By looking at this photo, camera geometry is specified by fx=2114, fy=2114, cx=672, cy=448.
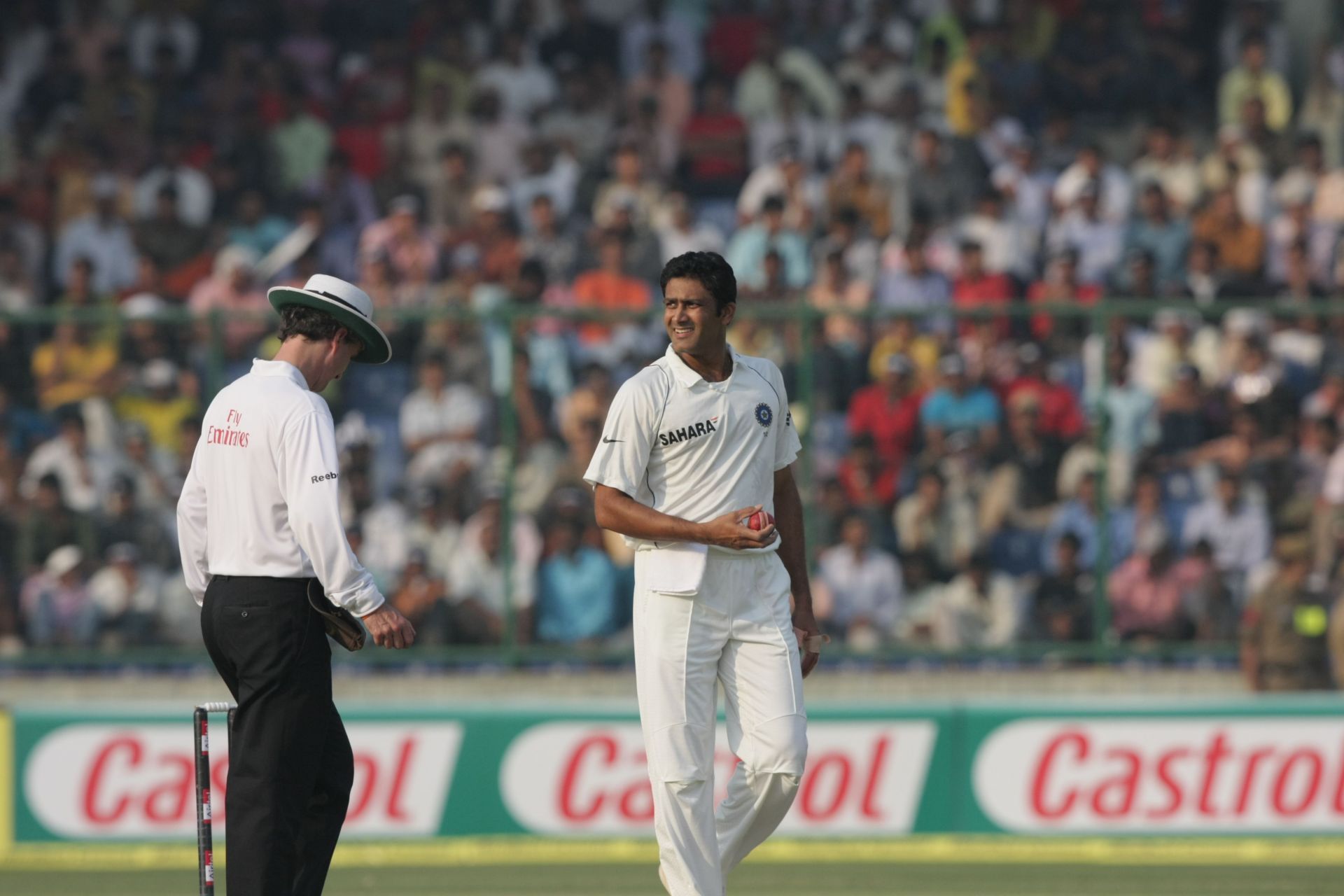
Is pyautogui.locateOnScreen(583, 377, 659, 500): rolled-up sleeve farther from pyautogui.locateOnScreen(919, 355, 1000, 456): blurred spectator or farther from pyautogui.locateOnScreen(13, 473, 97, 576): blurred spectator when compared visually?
pyautogui.locateOnScreen(13, 473, 97, 576): blurred spectator

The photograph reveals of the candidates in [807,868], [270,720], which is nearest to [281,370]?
[270,720]

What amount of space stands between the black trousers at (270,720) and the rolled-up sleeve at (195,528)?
16cm

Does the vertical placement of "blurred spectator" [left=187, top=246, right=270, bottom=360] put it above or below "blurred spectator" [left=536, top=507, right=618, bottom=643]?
above

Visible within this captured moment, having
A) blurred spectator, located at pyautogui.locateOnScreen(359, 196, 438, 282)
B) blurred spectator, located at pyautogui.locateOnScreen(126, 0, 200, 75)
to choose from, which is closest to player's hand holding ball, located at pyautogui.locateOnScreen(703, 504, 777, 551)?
blurred spectator, located at pyautogui.locateOnScreen(359, 196, 438, 282)

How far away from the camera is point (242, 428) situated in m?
6.61

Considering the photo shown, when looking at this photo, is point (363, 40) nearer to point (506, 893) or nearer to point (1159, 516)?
point (1159, 516)

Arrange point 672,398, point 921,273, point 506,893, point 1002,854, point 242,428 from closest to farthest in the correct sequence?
point 242,428 → point 672,398 → point 506,893 → point 1002,854 → point 921,273

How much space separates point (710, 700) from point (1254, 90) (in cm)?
1245

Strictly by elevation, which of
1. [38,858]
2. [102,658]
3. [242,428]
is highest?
[242,428]

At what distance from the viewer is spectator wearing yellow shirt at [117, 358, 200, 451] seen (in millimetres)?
12500

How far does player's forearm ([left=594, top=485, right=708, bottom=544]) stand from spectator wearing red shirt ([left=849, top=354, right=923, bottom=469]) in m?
5.49

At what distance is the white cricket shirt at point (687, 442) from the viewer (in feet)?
23.5

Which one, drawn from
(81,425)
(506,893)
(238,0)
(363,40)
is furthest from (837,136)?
(506,893)

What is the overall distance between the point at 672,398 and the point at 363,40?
1276cm
